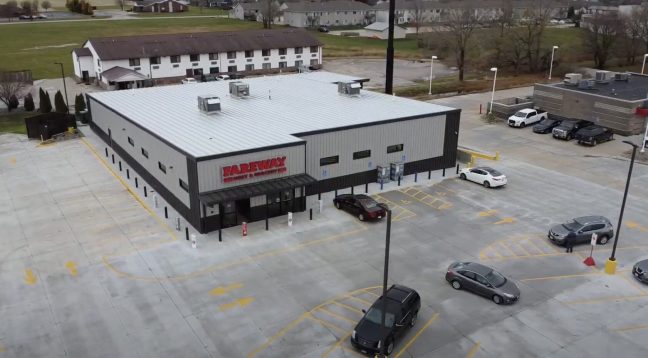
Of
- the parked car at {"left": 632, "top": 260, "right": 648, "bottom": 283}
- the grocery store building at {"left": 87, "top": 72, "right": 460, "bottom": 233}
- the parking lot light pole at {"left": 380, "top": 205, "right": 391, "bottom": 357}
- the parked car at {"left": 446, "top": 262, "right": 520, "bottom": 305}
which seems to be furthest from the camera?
the grocery store building at {"left": 87, "top": 72, "right": 460, "bottom": 233}

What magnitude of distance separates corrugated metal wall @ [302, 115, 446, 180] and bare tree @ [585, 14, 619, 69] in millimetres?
68117

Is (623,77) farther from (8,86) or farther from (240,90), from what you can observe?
(8,86)

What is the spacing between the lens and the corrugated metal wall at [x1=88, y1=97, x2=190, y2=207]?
33.3 meters

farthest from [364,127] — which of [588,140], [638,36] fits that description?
[638,36]

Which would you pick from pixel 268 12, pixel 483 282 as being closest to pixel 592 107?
pixel 483 282

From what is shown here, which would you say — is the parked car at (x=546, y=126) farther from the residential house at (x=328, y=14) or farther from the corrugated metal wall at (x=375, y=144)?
the residential house at (x=328, y=14)

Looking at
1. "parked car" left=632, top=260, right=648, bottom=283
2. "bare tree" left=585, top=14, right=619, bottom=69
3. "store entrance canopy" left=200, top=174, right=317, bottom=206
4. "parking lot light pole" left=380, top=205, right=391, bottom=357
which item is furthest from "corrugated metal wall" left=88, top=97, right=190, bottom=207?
"bare tree" left=585, top=14, right=619, bottom=69

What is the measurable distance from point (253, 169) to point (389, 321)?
48.1 ft

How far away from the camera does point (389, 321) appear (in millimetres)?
21578

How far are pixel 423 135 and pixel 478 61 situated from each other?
2408 inches

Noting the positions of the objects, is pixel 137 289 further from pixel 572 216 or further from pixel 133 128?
pixel 572 216

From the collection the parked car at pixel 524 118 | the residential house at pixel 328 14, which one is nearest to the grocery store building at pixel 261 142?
the parked car at pixel 524 118

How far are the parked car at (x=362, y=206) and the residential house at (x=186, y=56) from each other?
5097 cm

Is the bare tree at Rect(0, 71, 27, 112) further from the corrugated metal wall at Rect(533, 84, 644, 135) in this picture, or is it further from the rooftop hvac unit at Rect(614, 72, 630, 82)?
the rooftop hvac unit at Rect(614, 72, 630, 82)
